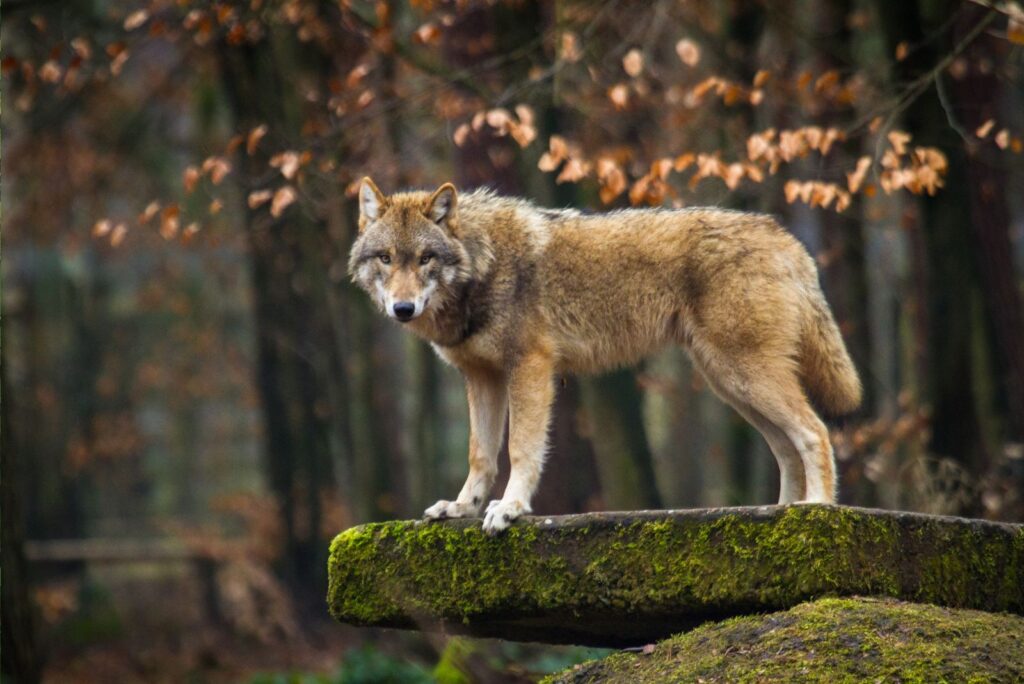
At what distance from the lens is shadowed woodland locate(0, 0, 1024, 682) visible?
11.2m

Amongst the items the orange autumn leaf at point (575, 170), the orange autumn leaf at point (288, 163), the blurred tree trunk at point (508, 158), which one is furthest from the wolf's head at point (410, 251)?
the blurred tree trunk at point (508, 158)

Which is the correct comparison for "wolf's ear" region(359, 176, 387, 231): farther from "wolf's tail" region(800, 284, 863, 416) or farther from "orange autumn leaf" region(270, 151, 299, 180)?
"orange autumn leaf" region(270, 151, 299, 180)

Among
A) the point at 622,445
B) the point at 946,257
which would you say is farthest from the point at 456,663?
the point at 946,257

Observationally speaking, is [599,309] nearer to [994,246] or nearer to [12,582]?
[12,582]

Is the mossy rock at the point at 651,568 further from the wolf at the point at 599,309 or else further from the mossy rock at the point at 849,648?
the wolf at the point at 599,309

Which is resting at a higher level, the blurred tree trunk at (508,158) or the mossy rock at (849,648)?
the blurred tree trunk at (508,158)

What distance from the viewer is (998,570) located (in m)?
6.31

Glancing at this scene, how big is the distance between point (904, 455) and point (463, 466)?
795 inches

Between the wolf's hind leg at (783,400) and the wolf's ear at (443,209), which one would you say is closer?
the wolf's hind leg at (783,400)

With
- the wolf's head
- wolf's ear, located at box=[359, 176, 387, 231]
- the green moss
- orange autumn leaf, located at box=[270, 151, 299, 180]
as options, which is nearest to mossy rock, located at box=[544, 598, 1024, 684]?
the wolf's head

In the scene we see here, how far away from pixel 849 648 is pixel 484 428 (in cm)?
286

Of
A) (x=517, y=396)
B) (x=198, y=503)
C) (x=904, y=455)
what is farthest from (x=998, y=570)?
(x=198, y=503)

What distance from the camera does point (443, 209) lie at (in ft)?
23.9

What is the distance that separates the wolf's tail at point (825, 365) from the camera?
720 cm
